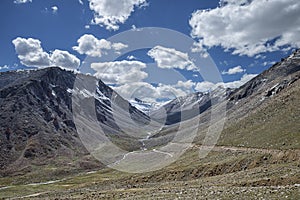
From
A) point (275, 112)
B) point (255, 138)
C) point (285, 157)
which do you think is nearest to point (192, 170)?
point (285, 157)

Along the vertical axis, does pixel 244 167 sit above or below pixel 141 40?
below

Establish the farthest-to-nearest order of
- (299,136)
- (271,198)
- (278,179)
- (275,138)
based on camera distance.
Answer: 1. (275,138)
2. (299,136)
3. (278,179)
4. (271,198)

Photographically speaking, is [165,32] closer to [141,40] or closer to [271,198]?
[141,40]

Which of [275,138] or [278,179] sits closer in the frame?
[278,179]

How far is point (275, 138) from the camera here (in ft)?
319

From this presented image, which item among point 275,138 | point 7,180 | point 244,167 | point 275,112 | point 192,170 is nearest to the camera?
point 244,167

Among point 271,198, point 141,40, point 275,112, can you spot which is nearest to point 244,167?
point 141,40

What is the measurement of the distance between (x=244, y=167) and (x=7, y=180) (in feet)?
517

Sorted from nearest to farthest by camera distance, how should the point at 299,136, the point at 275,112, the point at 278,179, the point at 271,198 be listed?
the point at 271,198 → the point at 278,179 → the point at 299,136 → the point at 275,112

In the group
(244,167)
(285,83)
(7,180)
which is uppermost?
(285,83)

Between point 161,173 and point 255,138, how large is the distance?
41.4 meters

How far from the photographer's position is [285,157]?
60219 millimetres

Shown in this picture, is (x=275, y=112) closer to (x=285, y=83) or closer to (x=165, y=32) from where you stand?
(x=285, y=83)

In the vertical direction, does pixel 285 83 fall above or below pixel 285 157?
above
